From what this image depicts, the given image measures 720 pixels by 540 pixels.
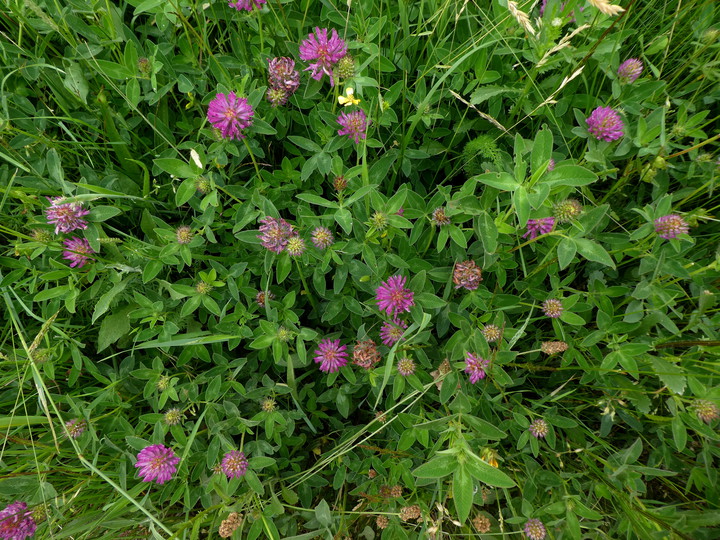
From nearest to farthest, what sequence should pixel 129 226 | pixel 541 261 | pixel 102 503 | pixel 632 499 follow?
pixel 632 499
pixel 541 261
pixel 102 503
pixel 129 226

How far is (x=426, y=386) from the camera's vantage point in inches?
76.0

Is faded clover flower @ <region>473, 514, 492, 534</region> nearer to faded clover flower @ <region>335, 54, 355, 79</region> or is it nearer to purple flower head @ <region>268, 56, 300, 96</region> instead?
faded clover flower @ <region>335, 54, 355, 79</region>

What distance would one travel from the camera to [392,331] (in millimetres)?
2035

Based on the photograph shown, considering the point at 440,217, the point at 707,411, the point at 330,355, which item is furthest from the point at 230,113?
the point at 707,411

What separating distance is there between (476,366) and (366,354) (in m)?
0.49


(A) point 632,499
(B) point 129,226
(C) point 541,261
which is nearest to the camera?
(A) point 632,499

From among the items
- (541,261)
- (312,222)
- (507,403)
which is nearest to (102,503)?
(312,222)

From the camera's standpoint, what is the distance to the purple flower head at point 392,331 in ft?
6.62

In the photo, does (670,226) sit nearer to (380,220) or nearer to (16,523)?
(380,220)

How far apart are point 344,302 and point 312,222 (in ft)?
1.44

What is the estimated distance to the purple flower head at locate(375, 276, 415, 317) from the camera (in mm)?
1904

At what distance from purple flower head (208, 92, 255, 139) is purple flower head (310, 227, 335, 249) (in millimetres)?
518

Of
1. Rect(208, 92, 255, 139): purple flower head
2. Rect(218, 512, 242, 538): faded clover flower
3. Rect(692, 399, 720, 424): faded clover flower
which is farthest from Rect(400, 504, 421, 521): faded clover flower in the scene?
Rect(208, 92, 255, 139): purple flower head

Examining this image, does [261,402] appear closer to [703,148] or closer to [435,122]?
[435,122]
